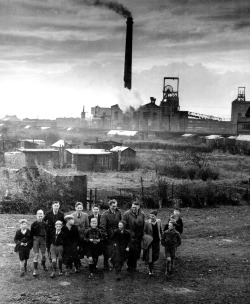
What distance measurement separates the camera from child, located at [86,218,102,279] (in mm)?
7883

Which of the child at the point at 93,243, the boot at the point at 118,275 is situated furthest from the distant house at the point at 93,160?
the boot at the point at 118,275

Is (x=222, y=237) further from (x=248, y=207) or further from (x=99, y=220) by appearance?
(x=248, y=207)

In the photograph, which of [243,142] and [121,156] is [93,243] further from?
[243,142]

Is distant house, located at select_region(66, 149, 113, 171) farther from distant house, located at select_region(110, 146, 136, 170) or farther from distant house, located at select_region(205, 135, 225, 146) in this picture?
distant house, located at select_region(205, 135, 225, 146)

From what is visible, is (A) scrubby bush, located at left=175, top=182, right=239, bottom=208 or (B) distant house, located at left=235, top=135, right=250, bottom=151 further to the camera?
(B) distant house, located at left=235, top=135, right=250, bottom=151

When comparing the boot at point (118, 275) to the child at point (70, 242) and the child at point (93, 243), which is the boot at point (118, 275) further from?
the child at point (70, 242)

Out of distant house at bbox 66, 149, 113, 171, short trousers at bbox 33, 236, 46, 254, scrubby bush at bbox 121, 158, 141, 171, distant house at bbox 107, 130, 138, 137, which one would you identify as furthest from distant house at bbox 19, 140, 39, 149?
short trousers at bbox 33, 236, 46, 254

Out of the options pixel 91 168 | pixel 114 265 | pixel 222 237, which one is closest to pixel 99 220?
pixel 114 265

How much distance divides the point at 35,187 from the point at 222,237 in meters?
7.98

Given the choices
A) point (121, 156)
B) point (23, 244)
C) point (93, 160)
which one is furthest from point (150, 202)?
point (121, 156)

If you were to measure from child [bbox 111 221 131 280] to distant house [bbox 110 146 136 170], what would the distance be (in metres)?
26.6

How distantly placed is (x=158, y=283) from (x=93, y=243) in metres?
1.58

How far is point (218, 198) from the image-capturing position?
60.5ft

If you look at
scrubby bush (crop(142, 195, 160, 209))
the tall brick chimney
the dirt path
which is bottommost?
scrubby bush (crop(142, 195, 160, 209))
